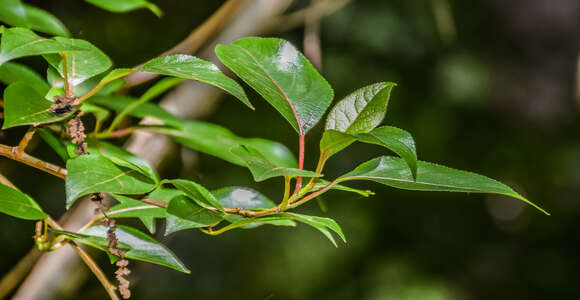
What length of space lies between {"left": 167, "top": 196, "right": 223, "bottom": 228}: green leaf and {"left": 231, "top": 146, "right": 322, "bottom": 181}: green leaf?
0.11 ft

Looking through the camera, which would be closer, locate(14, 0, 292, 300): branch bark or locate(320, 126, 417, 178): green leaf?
locate(320, 126, 417, 178): green leaf

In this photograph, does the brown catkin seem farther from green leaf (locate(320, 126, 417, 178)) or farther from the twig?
the twig

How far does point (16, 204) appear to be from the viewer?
10.2 inches

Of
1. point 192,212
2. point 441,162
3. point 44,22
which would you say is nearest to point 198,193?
point 192,212

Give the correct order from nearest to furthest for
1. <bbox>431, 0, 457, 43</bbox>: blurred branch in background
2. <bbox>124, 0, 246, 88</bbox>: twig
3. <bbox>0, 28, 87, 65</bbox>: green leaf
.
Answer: <bbox>0, 28, 87, 65</bbox>: green leaf
<bbox>124, 0, 246, 88</bbox>: twig
<bbox>431, 0, 457, 43</bbox>: blurred branch in background

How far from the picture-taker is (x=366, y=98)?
0.85 feet

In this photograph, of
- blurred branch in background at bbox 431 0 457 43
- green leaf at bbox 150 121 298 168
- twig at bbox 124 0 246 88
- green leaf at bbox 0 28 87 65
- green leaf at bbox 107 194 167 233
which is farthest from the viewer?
blurred branch in background at bbox 431 0 457 43

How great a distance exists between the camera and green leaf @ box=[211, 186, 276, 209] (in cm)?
31

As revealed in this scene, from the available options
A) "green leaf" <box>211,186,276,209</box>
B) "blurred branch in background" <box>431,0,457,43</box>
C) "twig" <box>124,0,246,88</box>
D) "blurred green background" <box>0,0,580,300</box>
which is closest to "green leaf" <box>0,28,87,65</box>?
"green leaf" <box>211,186,276,209</box>

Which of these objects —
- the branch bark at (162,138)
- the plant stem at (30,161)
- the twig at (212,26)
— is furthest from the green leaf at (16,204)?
the twig at (212,26)

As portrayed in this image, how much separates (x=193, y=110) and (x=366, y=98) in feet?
1.31

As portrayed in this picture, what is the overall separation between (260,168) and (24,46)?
104 mm

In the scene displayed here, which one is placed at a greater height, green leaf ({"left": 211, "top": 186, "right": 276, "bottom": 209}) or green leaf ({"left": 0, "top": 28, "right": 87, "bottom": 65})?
green leaf ({"left": 0, "top": 28, "right": 87, "bottom": 65})

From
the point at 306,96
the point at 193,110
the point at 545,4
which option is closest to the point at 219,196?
the point at 306,96
